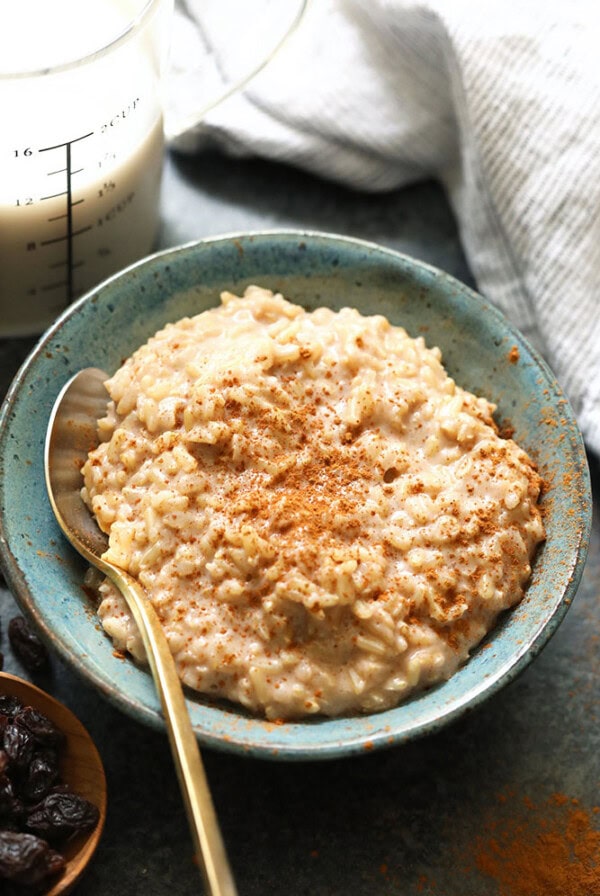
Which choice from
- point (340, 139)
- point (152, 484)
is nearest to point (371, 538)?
point (152, 484)

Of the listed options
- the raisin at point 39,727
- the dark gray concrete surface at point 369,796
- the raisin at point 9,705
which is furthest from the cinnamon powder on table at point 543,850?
the raisin at point 9,705

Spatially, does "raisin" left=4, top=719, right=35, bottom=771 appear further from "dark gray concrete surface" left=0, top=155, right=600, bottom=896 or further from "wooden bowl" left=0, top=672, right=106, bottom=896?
"dark gray concrete surface" left=0, top=155, right=600, bottom=896

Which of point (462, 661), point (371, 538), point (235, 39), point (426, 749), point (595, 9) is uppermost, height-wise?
point (595, 9)

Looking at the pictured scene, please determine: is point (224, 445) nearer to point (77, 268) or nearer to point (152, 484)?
point (152, 484)

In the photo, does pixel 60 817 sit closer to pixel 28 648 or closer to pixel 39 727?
pixel 39 727

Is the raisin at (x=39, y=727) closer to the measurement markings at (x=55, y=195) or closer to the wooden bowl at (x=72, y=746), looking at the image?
the wooden bowl at (x=72, y=746)

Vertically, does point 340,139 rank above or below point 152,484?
above

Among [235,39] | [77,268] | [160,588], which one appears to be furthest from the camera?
[235,39]
